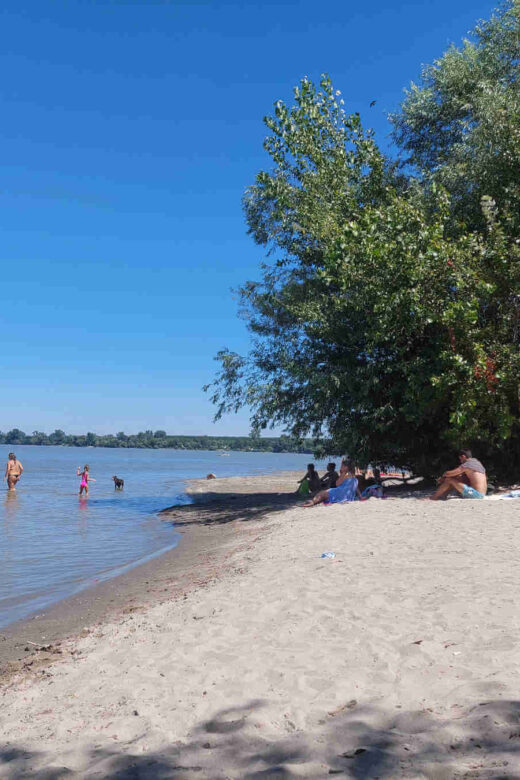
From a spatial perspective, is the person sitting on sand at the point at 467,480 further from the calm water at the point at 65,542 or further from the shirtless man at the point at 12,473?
the shirtless man at the point at 12,473

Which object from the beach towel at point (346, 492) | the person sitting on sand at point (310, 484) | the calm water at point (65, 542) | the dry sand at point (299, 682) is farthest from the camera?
the person sitting on sand at point (310, 484)

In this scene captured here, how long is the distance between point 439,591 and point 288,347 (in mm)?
14026

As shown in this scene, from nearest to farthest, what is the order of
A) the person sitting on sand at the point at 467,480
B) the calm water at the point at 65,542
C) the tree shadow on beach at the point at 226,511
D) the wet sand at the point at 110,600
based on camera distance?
1. the wet sand at the point at 110,600
2. the calm water at the point at 65,542
3. the person sitting on sand at the point at 467,480
4. the tree shadow on beach at the point at 226,511

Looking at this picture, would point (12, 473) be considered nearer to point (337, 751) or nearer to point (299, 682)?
point (299, 682)

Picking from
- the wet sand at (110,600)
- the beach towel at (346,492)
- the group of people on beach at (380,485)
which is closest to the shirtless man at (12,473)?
the group of people on beach at (380,485)

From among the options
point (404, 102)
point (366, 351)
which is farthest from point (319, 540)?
point (404, 102)

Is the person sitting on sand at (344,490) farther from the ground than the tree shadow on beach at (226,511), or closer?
farther from the ground

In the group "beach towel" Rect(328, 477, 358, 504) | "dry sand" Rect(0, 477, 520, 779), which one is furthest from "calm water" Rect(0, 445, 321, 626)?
"beach towel" Rect(328, 477, 358, 504)

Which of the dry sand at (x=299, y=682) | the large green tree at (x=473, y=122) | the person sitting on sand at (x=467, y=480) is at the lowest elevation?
the dry sand at (x=299, y=682)

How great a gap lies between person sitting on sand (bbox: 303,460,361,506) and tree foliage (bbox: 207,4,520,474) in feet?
3.65

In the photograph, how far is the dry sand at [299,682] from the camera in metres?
3.42

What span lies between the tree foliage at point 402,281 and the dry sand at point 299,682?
8.62 metres

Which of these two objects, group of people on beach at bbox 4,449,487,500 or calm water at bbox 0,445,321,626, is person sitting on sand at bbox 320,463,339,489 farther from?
calm water at bbox 0,445,321,626

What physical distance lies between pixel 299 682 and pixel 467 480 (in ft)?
37.5
